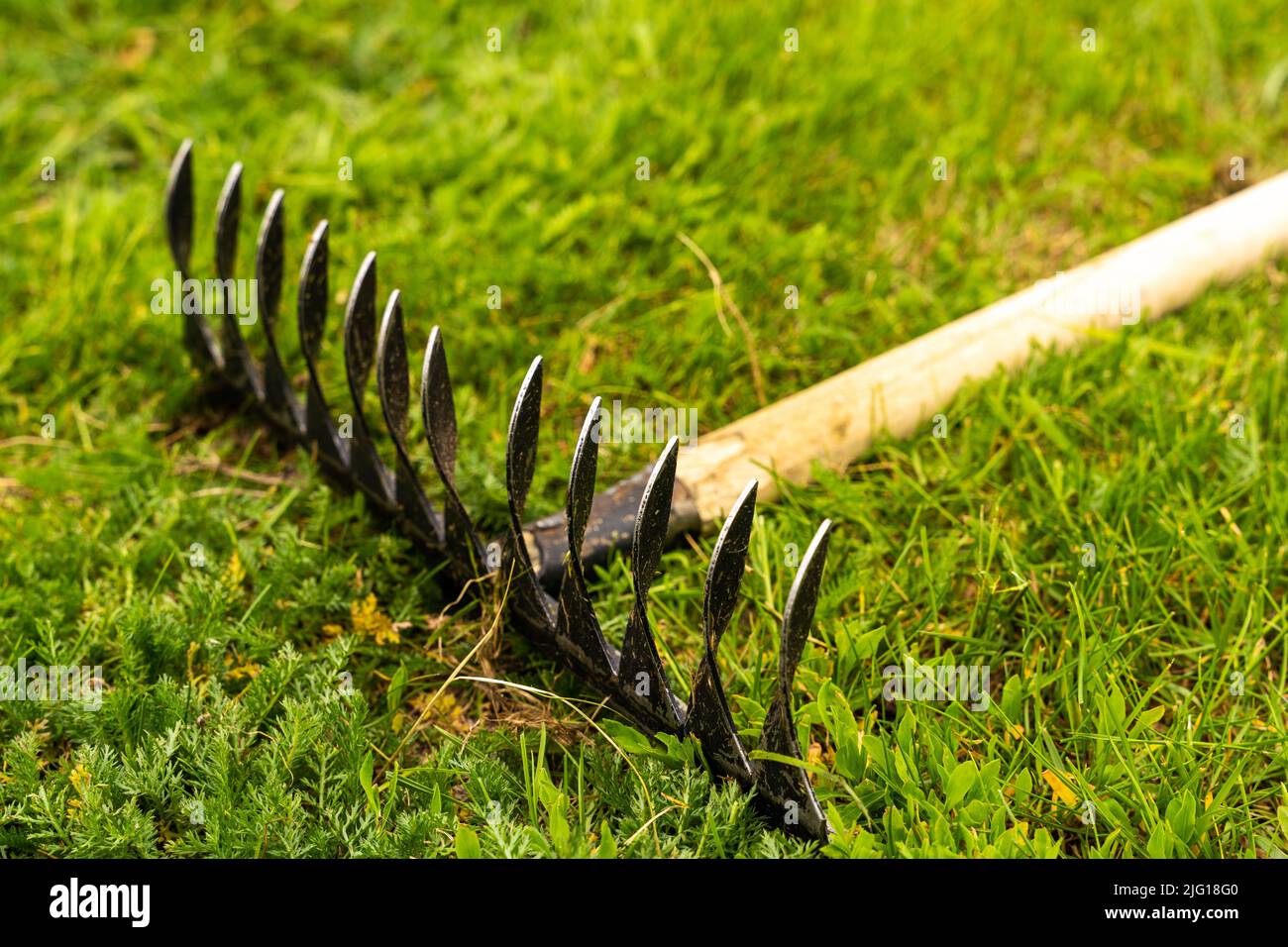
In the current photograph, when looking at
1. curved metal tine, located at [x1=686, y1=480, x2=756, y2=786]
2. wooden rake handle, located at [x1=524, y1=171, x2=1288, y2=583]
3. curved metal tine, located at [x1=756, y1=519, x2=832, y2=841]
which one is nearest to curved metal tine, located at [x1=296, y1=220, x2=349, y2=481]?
wooden rake handle, located at [x1=524, y1=171, x2=1288, y2=583]

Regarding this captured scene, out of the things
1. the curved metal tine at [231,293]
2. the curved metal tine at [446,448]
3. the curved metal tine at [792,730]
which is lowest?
the curved metal tine at [792,730]

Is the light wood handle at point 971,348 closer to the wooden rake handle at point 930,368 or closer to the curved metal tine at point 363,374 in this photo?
the wooden rake handle at point 930,368

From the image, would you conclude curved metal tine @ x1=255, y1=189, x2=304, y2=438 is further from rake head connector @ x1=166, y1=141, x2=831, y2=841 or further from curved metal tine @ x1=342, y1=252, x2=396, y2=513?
curved metal tine @ x1=342, y1=252, x2=396, y2=513

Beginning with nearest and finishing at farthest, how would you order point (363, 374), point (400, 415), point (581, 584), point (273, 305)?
point (581, 584), point (400, 415), point (363, 374), point (273, 305)

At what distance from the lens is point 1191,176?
11.9ft

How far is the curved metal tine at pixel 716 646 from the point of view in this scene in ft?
5.97

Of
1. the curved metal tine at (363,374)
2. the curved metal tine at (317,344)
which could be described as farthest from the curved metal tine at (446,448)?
the curved metal tine at (317,344)

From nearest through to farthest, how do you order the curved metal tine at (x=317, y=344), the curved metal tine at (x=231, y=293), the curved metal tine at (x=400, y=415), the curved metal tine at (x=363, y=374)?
the curved metal tine at (x=400, y=415), the curved metal tine at (x=363, y=374), the curved metal tine at (x=317, y=344), the curved metal tine at (x=231, y=293)

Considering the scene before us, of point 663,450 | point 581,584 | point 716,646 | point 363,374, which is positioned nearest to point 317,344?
point 363,374

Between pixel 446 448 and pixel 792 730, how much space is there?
34.0 inches

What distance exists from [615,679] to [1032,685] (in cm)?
78

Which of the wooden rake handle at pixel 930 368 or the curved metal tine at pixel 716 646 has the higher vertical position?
the wooden rake handle at pixel 930 368

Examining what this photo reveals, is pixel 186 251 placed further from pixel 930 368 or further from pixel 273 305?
pixel 930 368

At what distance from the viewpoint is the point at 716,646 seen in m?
1.88
